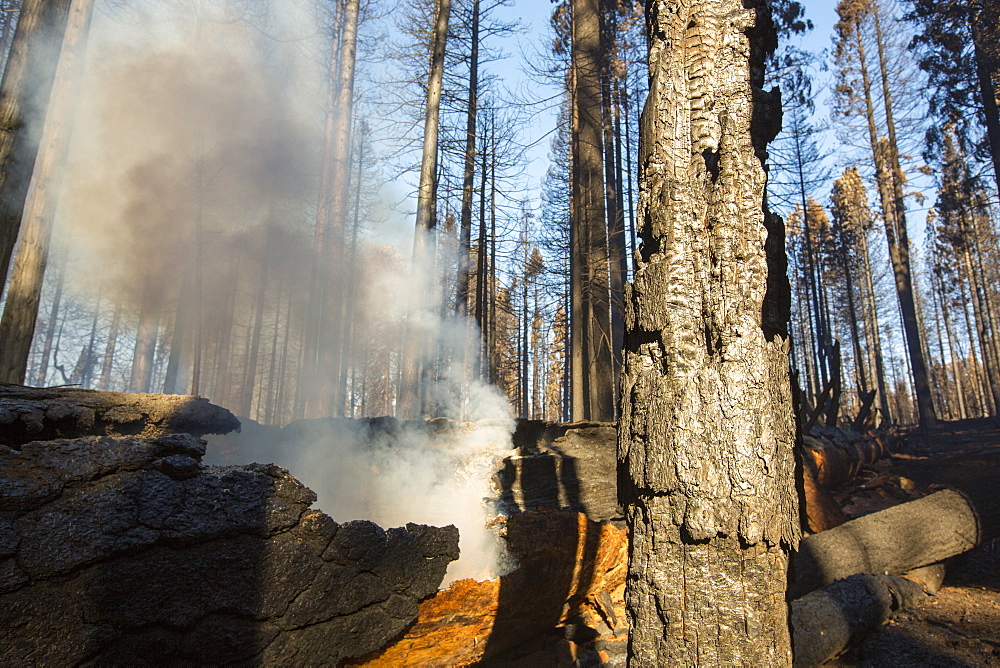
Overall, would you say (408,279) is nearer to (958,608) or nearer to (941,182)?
(958,608)

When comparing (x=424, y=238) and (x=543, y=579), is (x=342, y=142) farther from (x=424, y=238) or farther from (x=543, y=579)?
(x=543, y=579)

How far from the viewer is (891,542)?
5.01 m

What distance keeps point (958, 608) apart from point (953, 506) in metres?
1.23

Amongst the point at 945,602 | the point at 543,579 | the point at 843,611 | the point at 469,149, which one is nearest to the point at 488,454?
the point at 543,579

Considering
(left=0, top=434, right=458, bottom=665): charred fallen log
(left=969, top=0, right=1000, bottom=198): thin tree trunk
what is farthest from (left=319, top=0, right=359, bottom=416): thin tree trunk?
(left=969, top=0, right=1000, bottom=198): thin tree trunk

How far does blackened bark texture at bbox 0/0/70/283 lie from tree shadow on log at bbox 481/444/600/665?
18.8 feet

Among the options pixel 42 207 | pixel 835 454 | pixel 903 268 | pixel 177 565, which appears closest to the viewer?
pixel 177 565

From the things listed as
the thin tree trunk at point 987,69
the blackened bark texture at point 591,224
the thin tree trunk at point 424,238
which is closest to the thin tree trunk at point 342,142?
the thin tree trunk at point 424,238

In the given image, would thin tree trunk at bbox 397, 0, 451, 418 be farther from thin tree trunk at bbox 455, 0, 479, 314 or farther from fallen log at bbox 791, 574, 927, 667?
fallen log at bbox 791, 574, 927, 667

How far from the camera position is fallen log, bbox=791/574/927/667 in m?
3.60

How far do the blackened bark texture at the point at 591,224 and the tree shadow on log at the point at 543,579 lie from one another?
428cm

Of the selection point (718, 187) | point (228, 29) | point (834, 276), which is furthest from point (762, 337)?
point (834, 276)

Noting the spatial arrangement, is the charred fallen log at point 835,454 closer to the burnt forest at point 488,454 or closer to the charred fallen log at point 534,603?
the burnt forest at point 488,454

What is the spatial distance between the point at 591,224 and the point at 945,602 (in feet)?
21.0
